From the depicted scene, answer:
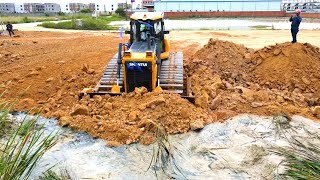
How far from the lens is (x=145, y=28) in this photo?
9977mm

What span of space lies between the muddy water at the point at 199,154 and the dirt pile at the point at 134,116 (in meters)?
0.20

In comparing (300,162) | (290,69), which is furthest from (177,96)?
(290,69)

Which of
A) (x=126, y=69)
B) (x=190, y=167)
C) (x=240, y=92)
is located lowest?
(x=190, y=167)

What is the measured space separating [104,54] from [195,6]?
4252 cm

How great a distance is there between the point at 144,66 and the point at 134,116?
145 cm

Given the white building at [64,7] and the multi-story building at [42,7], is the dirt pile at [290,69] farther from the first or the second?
the white building at [64,7]

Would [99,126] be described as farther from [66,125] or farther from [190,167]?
[190,167]

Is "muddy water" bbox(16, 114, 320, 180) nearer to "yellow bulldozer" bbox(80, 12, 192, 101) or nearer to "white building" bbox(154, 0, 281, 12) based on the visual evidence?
"yellow bulldozer" bbox(80, 12, 192, 101)

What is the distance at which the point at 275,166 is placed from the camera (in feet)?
19.5

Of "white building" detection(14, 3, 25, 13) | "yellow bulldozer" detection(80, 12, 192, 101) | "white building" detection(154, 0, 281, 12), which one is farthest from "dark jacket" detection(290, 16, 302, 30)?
"white building" detection(14, 3, 25, 13)

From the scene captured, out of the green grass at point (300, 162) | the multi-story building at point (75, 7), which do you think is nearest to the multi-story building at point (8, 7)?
the multi-story building at point (75, 7)

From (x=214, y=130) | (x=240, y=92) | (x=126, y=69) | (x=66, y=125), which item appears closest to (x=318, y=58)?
(x=240, y=92)

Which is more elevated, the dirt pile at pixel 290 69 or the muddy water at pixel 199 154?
the dirt pile at pixel 290 69

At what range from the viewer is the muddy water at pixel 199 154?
6.20m
